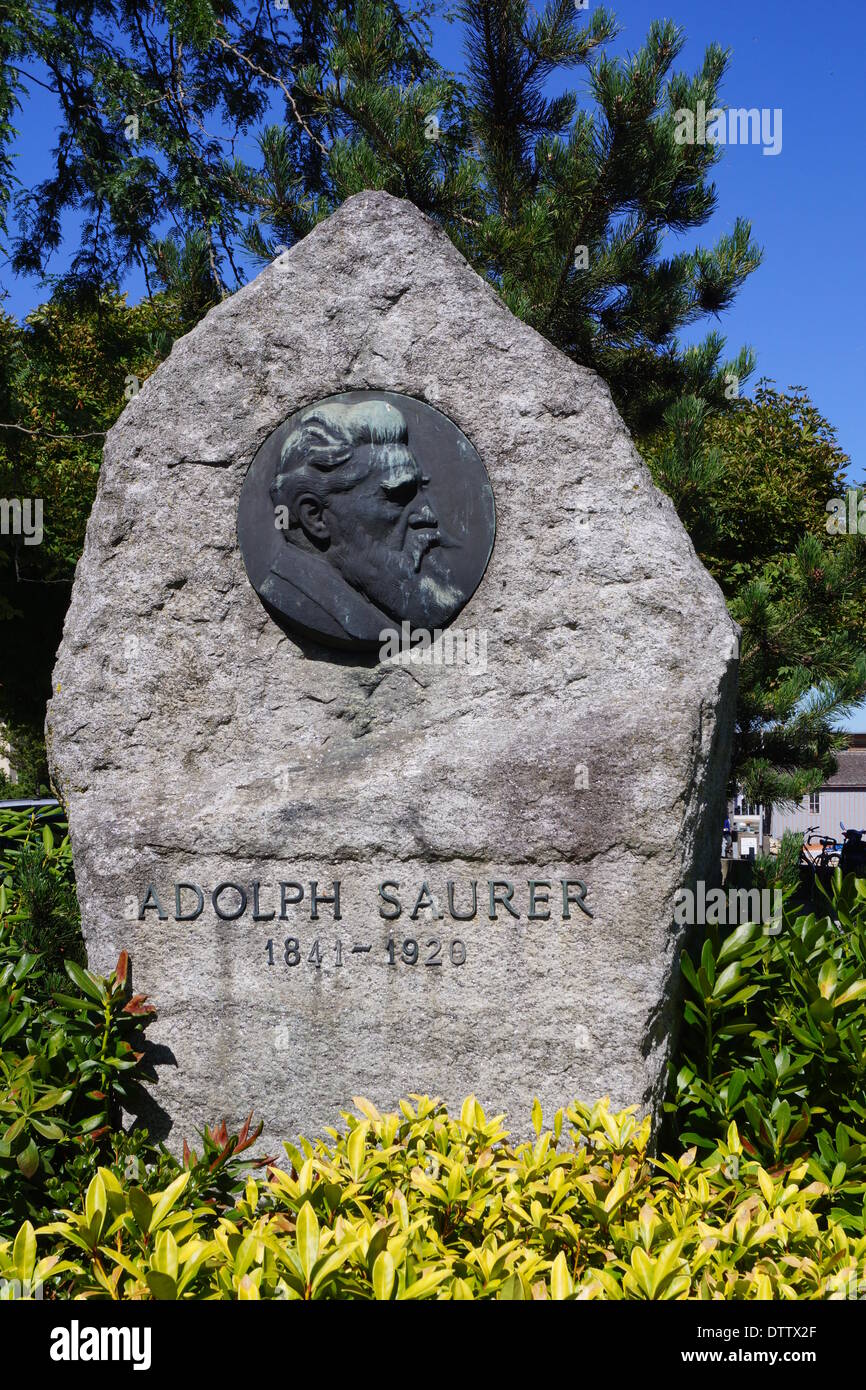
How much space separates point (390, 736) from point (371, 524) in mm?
670

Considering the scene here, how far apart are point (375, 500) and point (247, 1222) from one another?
2087 mm

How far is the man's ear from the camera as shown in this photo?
365 centimetres

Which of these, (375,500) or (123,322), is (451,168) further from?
(123,322)

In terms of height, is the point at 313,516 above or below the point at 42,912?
above

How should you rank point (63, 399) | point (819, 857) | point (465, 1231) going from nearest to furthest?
point (465, 1231) → point (819, 857) → point (63, 399)

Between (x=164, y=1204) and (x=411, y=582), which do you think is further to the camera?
(x=411, y=582)

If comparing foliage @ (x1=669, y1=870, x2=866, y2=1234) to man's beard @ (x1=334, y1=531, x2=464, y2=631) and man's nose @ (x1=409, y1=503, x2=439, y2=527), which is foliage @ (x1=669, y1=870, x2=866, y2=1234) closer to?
man's beard @ (x1=334, y1=531, x2=464, y2=631)

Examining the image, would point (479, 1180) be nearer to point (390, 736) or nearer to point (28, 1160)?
point (28, 1160)

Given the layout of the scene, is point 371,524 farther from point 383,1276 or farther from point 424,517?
point 383,1276

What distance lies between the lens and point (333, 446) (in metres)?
3.61

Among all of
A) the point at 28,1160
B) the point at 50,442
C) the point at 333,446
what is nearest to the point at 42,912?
the point at 28,1160

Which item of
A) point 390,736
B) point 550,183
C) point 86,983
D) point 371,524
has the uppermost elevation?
point 550,183

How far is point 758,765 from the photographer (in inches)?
256

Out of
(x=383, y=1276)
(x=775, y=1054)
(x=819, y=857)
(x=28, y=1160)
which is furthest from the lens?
(x=819, y=857)
